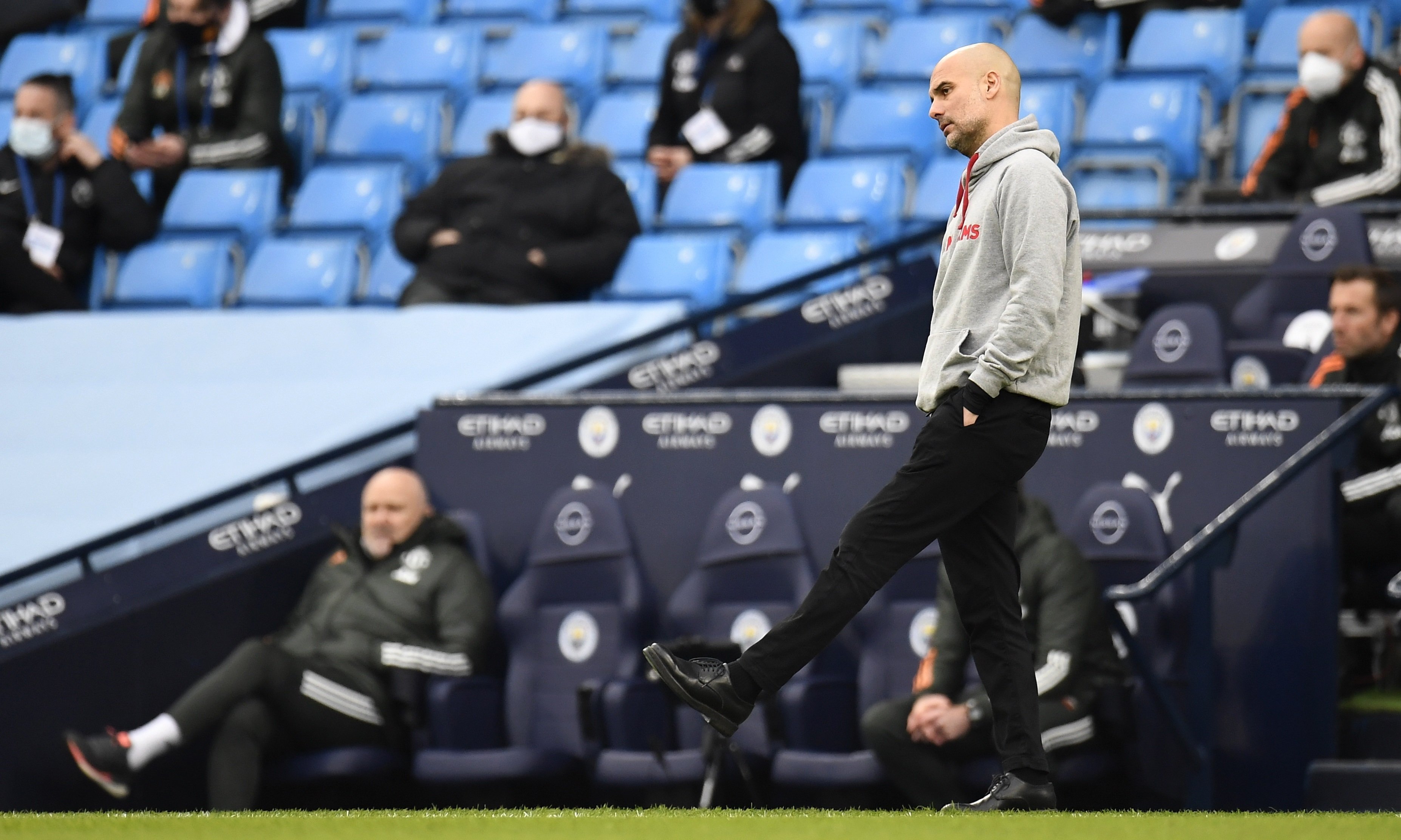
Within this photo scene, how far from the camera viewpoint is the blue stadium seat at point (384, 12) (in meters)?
12.6

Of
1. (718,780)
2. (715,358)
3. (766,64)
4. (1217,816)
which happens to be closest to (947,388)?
Result: (1217,816)

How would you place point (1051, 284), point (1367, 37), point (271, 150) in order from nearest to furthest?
point (1051, 284), point (1367, 37), point (271, 150)

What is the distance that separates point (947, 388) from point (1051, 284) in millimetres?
337

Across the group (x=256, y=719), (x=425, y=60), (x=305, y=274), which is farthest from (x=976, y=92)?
(x=425, y=60)

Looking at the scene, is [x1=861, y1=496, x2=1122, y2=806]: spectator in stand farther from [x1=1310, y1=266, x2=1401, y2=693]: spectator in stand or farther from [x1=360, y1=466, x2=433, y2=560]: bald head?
[x1=360, y1=466, x2=433, y2=560]: bald head

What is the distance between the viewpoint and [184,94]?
11172mm

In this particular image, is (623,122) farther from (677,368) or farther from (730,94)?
(677,368)

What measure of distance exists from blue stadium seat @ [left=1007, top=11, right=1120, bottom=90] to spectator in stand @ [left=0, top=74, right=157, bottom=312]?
189 inches

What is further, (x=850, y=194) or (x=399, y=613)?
(x=850, y=194)

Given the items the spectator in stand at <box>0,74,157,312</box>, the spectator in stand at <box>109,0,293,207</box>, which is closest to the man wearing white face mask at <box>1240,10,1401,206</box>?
the spectator in stand at <box>109,0,293,207</box>

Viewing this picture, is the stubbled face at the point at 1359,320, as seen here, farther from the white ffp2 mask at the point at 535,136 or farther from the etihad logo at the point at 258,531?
the etihad logo at the point at 258,531

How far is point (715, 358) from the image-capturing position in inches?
337

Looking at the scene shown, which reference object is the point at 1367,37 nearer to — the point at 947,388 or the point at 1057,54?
the point at 1057,54

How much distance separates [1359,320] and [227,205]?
6.25 meters
